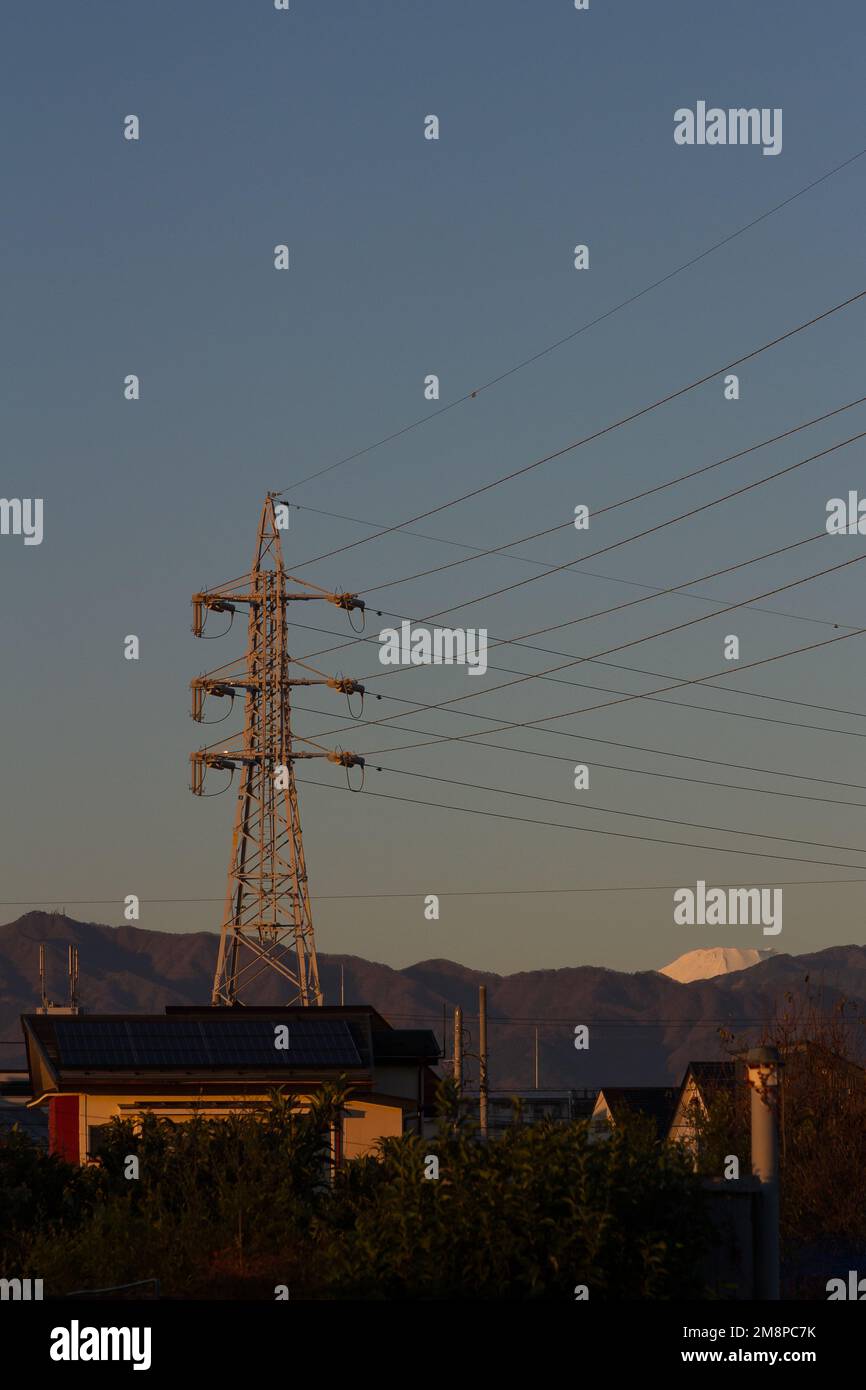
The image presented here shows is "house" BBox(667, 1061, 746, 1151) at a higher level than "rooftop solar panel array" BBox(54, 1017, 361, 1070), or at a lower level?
lower

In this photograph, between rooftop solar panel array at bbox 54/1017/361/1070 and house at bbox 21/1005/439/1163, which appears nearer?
house at bbox 21/1005/439/1163

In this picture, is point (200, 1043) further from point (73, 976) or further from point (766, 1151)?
point (73, 976)

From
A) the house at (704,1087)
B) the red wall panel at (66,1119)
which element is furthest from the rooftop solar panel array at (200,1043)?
the house at (704,1087)

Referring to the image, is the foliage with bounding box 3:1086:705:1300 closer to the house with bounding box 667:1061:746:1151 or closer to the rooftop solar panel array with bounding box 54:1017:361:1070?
the house with bounding box 667:1061:746:1151

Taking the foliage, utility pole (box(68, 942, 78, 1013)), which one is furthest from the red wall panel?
utility pole (box(68, 942, 78, 1013))

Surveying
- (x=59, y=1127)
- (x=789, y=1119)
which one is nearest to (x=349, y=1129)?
(x=59, y=1127)

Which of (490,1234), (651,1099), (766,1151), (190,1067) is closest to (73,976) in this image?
(651,1099)

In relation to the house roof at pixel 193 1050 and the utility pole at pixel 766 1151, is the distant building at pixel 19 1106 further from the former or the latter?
the utility pole at pixel 766 1151

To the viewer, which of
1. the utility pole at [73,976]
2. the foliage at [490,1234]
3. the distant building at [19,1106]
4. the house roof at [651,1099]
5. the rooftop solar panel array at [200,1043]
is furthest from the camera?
the utility pole at [73,976]
